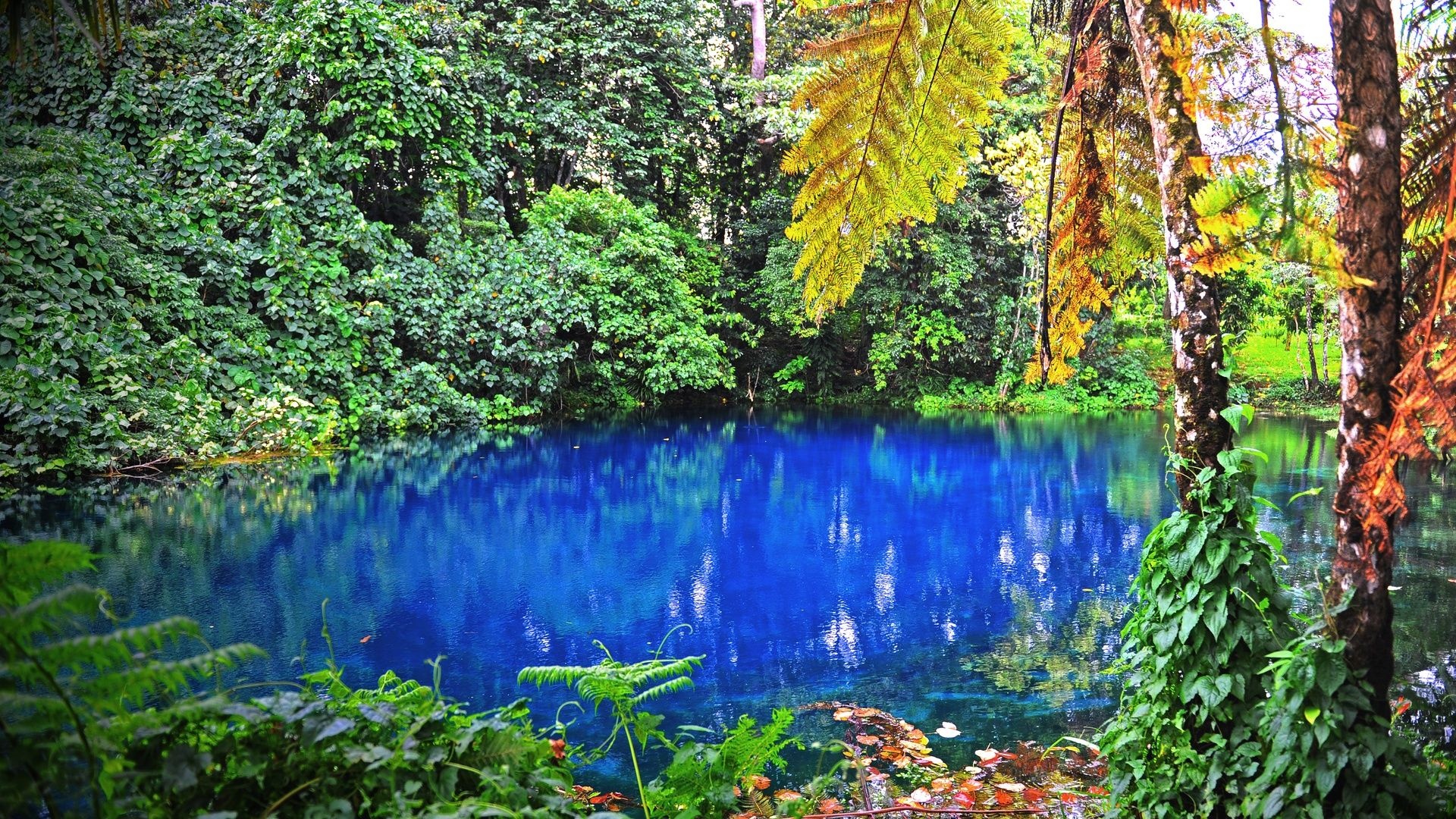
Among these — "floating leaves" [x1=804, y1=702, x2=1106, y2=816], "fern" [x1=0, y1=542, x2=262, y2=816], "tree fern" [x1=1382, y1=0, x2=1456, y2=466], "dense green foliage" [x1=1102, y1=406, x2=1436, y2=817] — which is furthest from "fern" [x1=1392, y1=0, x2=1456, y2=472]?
"fern" [x1=0, y1=542, x2=262, y2=816]

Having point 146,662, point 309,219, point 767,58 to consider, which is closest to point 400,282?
point 309,219

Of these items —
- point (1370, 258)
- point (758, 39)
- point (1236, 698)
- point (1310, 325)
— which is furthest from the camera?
point (758, 39)

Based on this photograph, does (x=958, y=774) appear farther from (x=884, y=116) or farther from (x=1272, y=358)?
(x=1272, y=358)

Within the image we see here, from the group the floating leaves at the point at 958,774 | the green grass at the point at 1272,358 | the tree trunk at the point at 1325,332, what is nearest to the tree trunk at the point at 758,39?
the tree trunk at the point at 1325,332

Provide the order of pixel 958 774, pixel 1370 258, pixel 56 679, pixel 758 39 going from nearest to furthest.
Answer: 1. pixel 56 679
2. pixel 1370 258
3. pixel 958 774
4. pixel 758 39

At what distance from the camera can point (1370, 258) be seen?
1.98m

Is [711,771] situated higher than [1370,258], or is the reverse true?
[1370,258]

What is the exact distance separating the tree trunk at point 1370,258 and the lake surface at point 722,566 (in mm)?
527

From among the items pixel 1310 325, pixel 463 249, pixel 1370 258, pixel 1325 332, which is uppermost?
pixel 463 249

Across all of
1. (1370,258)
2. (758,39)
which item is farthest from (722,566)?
(758,39)

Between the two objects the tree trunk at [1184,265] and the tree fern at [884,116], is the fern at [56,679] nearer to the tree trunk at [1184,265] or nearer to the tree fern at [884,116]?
the tree fern at [884,116]

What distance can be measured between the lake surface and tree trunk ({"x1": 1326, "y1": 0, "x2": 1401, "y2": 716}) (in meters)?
0.53

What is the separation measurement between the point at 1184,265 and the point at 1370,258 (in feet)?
1.53

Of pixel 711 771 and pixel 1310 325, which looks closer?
pixel 711 771
